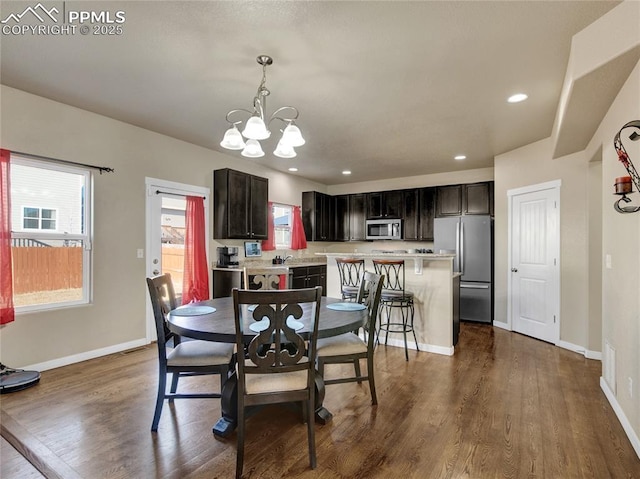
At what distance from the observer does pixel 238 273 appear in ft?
15.1

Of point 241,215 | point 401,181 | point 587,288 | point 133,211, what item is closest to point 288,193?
point 241,215

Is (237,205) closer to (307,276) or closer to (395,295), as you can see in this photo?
(307,276)

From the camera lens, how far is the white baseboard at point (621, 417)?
6.53ft

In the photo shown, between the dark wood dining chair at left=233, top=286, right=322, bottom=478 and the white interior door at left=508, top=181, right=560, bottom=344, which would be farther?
the white interior door at left=508, top=181, right=560, bottom=344

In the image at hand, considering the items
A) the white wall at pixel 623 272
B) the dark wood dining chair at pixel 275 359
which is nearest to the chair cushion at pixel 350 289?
the dark wood dining chair at pixel 275 359

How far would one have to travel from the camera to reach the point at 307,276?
5828mm

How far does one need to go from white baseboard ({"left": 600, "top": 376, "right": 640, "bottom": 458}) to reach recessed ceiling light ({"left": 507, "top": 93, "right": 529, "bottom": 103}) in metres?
2.52

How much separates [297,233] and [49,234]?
3850mm

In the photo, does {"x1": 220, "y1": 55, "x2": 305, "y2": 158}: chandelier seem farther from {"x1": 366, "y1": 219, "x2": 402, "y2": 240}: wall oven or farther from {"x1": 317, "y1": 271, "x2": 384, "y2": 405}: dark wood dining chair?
{"x1": 366, "y1": 219, "x2": 402, "y2": 240}: wall oven

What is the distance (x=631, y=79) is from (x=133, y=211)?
457 centimetres

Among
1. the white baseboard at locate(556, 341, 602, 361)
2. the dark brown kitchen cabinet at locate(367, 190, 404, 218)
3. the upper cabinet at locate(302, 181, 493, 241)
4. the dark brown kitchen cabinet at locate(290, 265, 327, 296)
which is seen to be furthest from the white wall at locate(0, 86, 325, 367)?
the white baseboard at locate(556, 341, 602, 361)

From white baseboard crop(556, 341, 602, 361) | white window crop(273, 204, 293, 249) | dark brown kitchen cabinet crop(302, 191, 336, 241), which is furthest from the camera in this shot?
dark brown kitchen cabinet crop(302, 191, 336, 241)

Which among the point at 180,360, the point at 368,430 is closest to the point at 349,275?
the point at 368,430

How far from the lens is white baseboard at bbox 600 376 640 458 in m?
1.99
